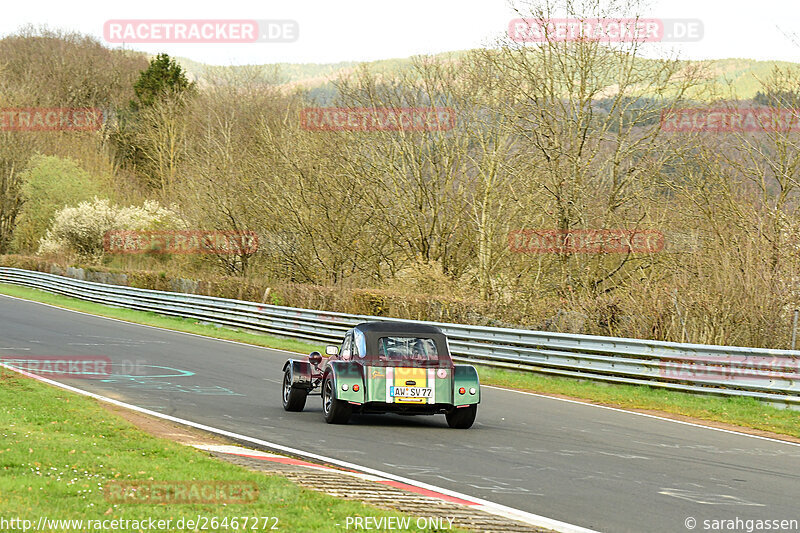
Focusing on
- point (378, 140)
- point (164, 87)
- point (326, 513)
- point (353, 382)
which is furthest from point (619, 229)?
point (164, 87)

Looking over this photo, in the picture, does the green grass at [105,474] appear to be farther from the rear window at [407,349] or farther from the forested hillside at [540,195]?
the forested hillside at [540,195]

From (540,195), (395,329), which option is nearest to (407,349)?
(395,329)

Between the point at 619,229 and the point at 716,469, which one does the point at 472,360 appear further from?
the point at 716,469

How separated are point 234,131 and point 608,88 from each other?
41.8 metres

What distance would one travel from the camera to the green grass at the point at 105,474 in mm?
6637

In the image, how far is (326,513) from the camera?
7.10 meters

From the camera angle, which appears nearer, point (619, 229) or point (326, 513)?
point (326, 513)

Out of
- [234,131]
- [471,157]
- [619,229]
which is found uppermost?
[234,131]

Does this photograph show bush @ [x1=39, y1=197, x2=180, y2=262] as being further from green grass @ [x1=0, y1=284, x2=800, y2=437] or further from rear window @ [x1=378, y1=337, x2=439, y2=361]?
rear window @ [x1=378, y1=337, x2=439, y2=361]

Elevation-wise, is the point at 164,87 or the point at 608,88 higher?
the point at 164,87

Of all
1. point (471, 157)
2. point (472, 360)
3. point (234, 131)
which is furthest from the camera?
point (234, 131)

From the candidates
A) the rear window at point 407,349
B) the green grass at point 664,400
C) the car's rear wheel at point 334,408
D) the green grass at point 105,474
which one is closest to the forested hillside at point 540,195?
Result: the green grass at point 664,400

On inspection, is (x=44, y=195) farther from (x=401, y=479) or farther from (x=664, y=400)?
(x=401, y=479)

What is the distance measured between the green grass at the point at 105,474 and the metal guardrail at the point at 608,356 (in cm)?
1086
